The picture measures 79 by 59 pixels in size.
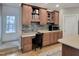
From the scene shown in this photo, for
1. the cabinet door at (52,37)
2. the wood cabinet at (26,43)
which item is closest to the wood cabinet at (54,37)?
the cabinet door at (52,37)

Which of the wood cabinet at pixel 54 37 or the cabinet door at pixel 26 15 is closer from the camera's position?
the wood cabinet at pixel 54 37

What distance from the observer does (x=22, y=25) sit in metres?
4.32

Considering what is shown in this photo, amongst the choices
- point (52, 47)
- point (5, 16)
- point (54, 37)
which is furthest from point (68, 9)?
point (5, 16)

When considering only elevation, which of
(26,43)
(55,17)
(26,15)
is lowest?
(26,43)

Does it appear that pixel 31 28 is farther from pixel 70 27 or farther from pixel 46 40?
pixel 70 27

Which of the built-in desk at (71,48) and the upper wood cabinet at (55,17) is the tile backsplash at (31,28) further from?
the built-in desk at (71,48)

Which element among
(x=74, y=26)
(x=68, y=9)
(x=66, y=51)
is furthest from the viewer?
(x=74, y=26)

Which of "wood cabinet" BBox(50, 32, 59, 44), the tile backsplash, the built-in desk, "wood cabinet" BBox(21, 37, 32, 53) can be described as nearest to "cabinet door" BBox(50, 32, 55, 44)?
"wood cabinet" BBox(50, 32, 59, 44)

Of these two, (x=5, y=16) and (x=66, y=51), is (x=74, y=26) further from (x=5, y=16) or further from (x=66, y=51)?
(x=5, y=16)

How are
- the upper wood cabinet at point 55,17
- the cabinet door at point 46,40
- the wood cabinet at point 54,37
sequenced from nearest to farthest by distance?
1. the upper wood cabinet at point 55,17
2. the wood cabinet at point 54,37
3. the cabinet door at point 46,40

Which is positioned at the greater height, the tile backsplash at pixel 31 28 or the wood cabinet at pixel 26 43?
the tile backsplash at pixel 31 28

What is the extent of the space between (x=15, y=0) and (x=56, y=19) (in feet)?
6.49

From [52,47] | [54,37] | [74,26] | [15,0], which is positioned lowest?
[52,47]

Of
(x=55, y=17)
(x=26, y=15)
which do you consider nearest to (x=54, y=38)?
(x=55, y=17)
